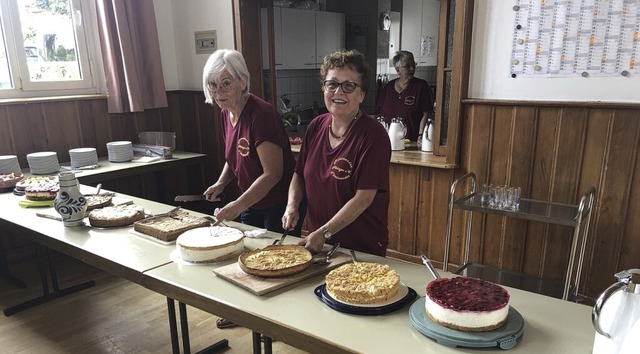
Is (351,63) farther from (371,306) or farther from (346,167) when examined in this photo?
(371,306)

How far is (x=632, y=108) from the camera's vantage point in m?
2.26

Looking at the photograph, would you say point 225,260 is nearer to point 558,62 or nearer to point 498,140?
point 498,140

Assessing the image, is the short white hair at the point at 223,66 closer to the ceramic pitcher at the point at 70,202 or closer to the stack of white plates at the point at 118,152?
the ceramic pitcher at the point at 70,202

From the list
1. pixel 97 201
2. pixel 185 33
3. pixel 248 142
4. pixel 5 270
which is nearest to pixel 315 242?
pixel 248 142

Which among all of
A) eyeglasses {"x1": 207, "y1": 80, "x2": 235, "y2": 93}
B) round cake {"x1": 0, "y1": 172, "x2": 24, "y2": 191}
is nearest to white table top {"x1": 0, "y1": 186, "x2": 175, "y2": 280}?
round cake {"x1": 0, "y1": 172, "x2": 24, "y2": 191}

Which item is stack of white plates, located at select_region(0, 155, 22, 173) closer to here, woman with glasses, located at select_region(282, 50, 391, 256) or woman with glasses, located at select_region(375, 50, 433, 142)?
woman with glasses, located at select_region(282, 50, 391, 256)

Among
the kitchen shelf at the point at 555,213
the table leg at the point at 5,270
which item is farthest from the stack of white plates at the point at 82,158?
the kitchen shelf at the point at 555,213

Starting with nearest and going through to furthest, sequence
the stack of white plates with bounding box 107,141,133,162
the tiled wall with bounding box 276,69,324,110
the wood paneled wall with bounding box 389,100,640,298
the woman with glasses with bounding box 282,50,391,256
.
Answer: the woman with glasses with bounding box 282,50,391,256
the wood paneled wall with bounding box 389,100,640,298
the stack of white plates with bounding box 107,141,133,162
the tiled wall with bounding box 276,69,324,110

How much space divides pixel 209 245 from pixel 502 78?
6.49ft

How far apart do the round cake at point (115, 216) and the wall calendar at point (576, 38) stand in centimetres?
213

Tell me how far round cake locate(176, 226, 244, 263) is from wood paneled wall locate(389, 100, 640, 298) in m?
1.67

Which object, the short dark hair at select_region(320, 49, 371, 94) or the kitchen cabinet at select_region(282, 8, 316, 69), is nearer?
the short dark hair at select_region(320, 49, 371, 94)

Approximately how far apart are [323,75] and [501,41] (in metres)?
1.43

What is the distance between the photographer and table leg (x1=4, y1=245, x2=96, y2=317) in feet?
8.79
